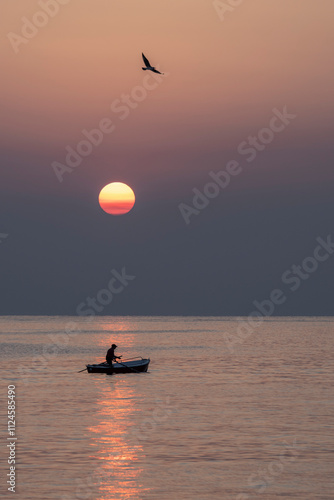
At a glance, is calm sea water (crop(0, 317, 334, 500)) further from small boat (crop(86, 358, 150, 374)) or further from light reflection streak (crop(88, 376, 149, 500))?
small boat (crop(86, 358, 150, 374))

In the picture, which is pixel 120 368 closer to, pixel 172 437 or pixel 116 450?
pixel 172 437

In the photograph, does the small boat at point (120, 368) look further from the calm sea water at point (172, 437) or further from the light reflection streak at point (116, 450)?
the light reflection streak at point (116, 450)

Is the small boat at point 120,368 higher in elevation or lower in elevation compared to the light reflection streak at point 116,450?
lower

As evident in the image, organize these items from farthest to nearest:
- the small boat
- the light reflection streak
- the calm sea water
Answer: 1. the small boat
2. the calm sea water
3. the light reflection streak

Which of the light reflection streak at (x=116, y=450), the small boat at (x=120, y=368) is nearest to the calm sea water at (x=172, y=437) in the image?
the light reflection streak at (x=116, y=450)

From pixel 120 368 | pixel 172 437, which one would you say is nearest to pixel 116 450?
pixel 172 437

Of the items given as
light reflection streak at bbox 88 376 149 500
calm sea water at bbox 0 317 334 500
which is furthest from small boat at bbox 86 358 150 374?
light reflection streak at bbox 88 376 149 500

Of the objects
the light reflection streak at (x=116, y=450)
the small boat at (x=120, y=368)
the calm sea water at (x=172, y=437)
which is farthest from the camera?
the small boat at (x=120, y=368)

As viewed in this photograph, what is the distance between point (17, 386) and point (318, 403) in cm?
2175

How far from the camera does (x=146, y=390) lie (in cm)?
5756

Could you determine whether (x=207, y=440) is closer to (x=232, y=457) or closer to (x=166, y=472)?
(x=232, y=457)

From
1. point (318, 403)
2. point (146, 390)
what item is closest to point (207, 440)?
point (318, 403)

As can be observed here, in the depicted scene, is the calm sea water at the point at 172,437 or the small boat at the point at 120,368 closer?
the calm sea water at the point at 172,437

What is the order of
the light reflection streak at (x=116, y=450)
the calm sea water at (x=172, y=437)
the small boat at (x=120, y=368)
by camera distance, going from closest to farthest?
the light reflection streak at (x=116, y=450)
the calm sea water at (x=172, y=437)
the small boat at (x=120, y=368)
